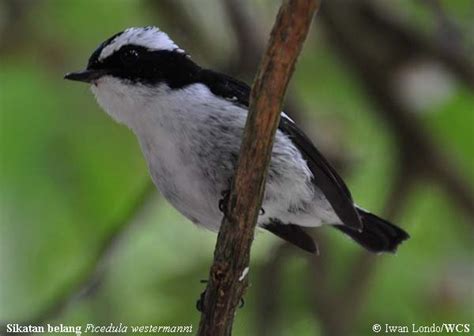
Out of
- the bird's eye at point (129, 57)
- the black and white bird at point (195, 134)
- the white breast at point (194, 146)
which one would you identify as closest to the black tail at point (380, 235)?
the black and white bird at point (195, 134)

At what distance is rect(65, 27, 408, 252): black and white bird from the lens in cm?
354

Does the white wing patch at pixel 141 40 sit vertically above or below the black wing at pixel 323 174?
above

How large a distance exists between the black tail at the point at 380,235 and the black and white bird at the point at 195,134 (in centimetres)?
23

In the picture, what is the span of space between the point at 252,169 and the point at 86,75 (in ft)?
3.57

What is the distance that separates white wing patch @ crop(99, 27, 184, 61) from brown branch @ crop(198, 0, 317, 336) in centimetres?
104

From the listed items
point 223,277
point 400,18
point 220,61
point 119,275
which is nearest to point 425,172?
point 400,18

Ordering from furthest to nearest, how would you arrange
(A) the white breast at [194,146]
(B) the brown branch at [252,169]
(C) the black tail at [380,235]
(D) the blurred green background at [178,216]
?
(D) the blurred green background at [178,216]
(C) the black tail at [380,235]
(A) the white breast at [194,146]
(B) the brown branch at [252,169]

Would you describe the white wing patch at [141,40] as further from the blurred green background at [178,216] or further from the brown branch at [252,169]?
the brown branch at [252,169]

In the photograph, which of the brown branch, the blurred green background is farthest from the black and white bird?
the blurred green background

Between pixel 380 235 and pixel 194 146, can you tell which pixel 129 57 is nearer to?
pixel 194 146

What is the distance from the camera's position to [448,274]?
16.3ft

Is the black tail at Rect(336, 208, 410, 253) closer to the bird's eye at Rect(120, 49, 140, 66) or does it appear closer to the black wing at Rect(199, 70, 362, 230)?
the black wing at Rect(199, 70, 362, 230)

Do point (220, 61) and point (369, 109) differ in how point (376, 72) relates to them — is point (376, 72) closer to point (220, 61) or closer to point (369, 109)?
point (369, 109)

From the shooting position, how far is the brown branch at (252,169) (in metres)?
2.54
